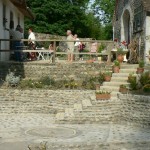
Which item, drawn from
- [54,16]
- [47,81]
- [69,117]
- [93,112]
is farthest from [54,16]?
[69,117]

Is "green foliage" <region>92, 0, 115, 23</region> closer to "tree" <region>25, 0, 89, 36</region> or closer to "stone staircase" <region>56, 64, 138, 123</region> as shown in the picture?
"tree" <region>25, 0, 89, 36</region>

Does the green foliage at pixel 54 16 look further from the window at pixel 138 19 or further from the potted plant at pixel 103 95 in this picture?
the potted plant at pixel 103 95

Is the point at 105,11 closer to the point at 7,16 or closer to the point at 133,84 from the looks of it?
the point at 7,16

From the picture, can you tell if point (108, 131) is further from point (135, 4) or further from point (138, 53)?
point (135, 4)

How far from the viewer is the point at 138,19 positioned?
65.2ft

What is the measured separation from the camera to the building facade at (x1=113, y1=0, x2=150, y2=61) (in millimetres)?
18328

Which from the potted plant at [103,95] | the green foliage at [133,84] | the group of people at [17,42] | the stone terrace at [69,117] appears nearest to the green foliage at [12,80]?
the stone terrace at [69,117]

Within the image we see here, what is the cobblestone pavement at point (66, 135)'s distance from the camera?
29.6 feet

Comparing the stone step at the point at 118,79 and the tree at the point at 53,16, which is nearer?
the stone step at the point at 118,79

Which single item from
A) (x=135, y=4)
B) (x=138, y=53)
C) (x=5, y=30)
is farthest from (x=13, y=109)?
(x=135, y=4)

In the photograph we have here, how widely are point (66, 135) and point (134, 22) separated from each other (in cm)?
1216

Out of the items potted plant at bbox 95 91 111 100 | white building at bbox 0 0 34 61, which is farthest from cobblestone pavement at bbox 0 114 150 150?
white building at bbox 0 0 34 61

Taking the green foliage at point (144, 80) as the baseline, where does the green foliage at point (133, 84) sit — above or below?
below

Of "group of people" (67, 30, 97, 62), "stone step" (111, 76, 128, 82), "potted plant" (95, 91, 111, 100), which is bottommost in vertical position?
"potted plant" (95, 91, 111, 100)
